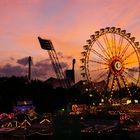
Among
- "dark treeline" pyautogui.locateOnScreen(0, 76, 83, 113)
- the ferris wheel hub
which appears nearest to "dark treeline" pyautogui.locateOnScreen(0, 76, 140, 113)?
"dark treeline" pyautogui.locateOnScreen(0, 76, 83, 113)

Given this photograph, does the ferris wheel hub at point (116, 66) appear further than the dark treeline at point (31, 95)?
No

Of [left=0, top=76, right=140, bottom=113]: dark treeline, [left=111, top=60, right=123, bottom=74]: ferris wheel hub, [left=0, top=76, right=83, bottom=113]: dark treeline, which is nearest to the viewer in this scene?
[left=111, top=60, right=123, bottom=74]: ferris wheel hub

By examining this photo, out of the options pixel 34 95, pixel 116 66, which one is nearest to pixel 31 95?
pixel 34 95

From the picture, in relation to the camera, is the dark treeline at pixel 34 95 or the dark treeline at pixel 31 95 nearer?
the dark treeline at pixel 34 95

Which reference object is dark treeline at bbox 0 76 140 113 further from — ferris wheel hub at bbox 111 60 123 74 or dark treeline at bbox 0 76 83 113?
ferris wheel hub at bbox 111 60 123 74

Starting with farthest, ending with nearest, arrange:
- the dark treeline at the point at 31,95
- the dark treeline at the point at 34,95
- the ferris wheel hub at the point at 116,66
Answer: the dark treeline at the point at 31,95
the dark treeline at the point at 34,95
the ferris wheel hub at the point at 116,66

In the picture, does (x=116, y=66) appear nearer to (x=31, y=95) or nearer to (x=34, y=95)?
(x=31, y=95)

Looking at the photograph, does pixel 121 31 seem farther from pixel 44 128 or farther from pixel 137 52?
pixel 44 128

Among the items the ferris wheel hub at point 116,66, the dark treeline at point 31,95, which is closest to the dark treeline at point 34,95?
the dark treeline at point 31,95

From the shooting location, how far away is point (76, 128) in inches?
609

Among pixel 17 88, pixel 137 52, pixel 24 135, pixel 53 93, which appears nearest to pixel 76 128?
pixel 24 135

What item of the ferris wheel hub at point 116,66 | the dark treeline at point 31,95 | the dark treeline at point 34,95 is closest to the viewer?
the ferris wheel hub at point 116,66

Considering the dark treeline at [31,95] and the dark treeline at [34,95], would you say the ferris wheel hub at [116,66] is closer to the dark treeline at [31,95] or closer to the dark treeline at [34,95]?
the dark treeline at [34,95]

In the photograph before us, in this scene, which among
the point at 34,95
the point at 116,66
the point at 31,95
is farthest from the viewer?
the point at 34,95
